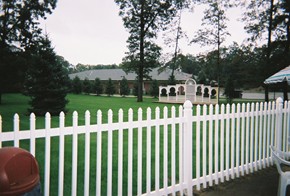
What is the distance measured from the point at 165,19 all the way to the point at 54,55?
817 inches

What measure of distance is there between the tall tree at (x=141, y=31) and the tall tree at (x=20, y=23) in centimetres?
971

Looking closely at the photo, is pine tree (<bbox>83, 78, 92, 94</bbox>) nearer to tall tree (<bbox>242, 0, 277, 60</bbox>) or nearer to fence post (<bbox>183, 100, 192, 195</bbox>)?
tall tree (<bbox>242, 0, 277, 60</bbox>)

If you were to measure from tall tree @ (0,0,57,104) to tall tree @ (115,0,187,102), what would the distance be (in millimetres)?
9713

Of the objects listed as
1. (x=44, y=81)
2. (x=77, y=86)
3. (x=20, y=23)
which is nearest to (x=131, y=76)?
(x=77, y=86)

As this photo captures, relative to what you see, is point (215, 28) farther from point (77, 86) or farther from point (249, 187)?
point (77, 86)

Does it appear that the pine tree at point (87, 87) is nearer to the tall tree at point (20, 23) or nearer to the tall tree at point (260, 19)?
the tall tree at point (20, 23)

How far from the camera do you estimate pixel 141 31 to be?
2939 centimetres

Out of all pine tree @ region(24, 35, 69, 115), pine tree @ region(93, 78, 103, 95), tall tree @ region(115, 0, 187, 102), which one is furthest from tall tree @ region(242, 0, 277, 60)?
pine tree @ region(93, 78, 103, 95)

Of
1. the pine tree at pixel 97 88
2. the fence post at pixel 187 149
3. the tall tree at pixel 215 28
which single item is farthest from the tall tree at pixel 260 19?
the pine tree at pixel 97 88

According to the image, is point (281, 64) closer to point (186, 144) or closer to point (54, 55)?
point (54, 55)

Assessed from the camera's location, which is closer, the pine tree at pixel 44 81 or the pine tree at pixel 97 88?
the pine tree at pixel 44 81

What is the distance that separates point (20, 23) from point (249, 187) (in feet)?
78.4

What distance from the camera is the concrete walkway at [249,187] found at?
153 inches

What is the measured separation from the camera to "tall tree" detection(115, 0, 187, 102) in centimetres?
2891
